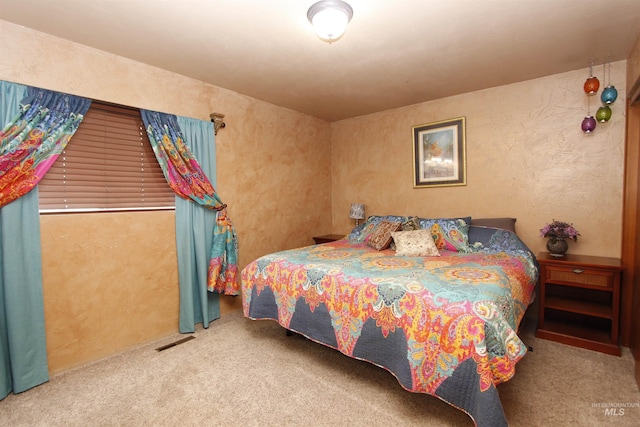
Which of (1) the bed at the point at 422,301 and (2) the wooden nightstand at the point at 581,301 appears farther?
(2) the wooden nightstand at the point at 581,301

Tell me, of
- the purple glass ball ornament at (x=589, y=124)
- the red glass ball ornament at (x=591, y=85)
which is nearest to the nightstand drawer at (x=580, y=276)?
the purple glass ball ornament at (x=589, y=124)

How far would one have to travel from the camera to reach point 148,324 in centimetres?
267

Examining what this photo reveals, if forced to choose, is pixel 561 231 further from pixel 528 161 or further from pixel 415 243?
pixel 415 243

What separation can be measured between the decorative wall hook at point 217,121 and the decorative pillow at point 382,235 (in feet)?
6.44

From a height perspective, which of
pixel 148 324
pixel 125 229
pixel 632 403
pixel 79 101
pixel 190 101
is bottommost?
pixel 632 403

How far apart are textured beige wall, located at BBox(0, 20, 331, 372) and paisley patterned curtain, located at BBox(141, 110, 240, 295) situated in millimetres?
177

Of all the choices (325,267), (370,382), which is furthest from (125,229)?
(370,382)

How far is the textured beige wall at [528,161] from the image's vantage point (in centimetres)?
271

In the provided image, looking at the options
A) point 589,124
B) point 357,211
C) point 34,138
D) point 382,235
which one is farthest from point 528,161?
point 34,138

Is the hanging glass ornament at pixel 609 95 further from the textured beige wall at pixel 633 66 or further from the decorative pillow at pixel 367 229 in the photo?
the decorative pillow at pixel 367 229

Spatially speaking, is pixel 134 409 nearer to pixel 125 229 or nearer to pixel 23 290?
pixel 23 290

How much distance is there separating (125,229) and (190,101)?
135 cm

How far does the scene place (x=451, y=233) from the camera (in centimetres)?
300

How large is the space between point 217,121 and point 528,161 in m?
3.22
